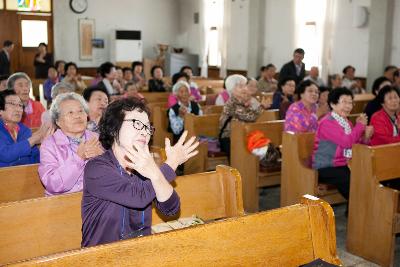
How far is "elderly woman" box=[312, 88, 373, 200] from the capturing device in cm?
403

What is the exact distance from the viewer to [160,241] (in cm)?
160

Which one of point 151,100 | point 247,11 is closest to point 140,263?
point 151,100

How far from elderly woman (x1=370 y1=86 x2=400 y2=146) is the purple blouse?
2930mm

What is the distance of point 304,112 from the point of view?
466cm

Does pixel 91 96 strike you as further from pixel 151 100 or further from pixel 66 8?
pixel 66 8

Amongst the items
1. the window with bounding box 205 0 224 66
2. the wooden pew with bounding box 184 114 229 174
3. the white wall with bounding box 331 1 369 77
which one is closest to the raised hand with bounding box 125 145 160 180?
the wooden pew with bounding box 184 114 229 174

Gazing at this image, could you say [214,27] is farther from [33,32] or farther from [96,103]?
[96,103]

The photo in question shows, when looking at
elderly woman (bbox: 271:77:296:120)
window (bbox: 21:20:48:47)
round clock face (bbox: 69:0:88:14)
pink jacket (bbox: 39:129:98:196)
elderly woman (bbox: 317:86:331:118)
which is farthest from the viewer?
round clock face (bbox: 69:0:88:14)

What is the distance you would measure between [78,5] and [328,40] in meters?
8.04

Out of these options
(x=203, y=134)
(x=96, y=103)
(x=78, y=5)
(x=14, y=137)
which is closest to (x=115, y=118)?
(x=14, y=137)

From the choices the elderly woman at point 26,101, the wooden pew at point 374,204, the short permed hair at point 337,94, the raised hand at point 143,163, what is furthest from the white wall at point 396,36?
the raised hand at point 143,163

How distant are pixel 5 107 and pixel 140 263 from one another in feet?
7.68

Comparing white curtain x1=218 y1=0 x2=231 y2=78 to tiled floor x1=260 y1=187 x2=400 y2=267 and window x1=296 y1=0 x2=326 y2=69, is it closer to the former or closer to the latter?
window x1=296 y1=0 x2=326 y2=69

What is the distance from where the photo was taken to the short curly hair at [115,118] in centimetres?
195
